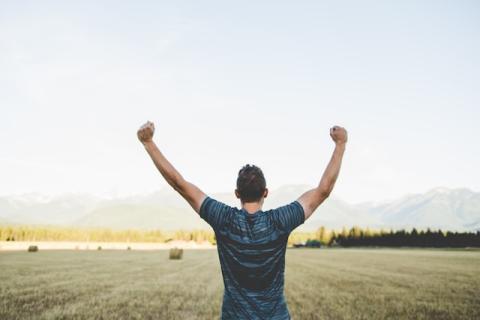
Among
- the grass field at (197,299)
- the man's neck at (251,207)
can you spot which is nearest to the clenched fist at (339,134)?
the man's neck at (251,207)

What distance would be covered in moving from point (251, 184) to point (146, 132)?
89 cm

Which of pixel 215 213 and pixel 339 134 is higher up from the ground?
pixel 339 134

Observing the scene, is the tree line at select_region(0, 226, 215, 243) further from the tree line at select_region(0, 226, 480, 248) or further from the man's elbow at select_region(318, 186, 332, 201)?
the man's elbow at select_region(318, 186, 332, 201)

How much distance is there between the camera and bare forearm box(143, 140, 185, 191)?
3096 mm

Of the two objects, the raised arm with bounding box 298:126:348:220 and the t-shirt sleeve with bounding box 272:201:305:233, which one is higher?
the raised arm with bounding box 298:126:348:220

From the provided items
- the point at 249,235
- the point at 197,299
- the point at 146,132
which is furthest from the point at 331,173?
the point at 197,299

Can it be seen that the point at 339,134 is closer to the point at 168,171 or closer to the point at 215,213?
the point at 215,213

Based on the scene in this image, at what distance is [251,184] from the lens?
322 centimetres

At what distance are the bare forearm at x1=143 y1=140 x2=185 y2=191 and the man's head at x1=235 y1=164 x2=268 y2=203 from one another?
45 centimetres

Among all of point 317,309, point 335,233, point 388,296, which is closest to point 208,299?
point 317,309

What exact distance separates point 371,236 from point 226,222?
130532 mm

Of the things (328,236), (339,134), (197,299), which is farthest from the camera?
(328,236)

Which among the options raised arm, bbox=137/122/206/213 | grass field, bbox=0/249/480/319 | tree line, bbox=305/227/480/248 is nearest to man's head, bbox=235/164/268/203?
raised arm, bbox=137/122/206/213

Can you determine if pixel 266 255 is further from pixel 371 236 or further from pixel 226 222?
pixel 371 236
